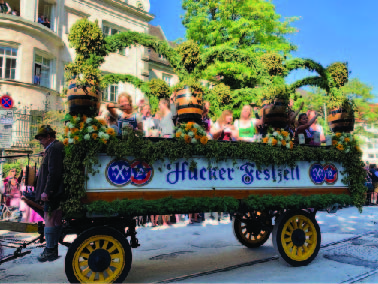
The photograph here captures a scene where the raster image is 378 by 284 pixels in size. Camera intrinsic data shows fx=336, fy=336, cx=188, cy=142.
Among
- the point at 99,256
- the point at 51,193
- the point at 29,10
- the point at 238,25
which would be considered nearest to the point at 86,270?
the point at 99,256

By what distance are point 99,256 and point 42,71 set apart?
17736mm

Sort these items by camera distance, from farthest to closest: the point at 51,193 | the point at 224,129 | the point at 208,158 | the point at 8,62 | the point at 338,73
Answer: the point at 8,62 < the point at 338,73 < the point at 224,129 < the point at 208,158 < the point at 51,193

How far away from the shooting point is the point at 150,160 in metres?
4.41

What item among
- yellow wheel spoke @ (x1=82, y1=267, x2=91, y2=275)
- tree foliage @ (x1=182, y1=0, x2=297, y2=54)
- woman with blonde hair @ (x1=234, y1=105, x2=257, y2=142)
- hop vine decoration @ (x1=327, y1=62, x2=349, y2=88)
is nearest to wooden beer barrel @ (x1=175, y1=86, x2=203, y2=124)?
woman with blonde hair @ (x1=234, y1=105, x2=257, y2=142)

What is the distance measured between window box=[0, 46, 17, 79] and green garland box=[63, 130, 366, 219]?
16.4m

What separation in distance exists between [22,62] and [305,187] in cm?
1716

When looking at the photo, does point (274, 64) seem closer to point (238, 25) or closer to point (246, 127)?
point (246, 127)

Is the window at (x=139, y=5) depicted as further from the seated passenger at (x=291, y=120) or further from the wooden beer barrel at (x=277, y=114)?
the wooden beer barrel at (x=277, y=114)

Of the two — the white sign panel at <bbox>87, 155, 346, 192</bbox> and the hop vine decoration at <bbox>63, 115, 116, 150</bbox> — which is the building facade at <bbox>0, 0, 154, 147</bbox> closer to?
the hop vine decoration at <bbox>63, 115, 116, 150</bbox>

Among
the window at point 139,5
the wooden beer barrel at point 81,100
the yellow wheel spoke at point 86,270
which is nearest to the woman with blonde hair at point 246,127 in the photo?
the wooden beer barrel at point 81,100

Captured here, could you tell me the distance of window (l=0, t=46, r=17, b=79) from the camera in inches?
696

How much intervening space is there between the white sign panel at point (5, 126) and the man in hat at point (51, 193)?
4.30 meters

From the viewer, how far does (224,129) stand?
6.39m

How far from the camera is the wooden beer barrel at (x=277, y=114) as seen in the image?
18.3 feet
